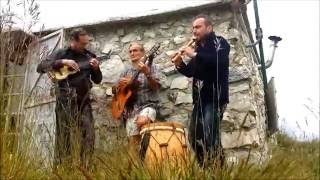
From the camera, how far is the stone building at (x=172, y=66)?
5152mm

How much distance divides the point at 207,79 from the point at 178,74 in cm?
150

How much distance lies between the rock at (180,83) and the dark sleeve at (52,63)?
129cm

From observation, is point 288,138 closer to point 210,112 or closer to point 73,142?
point 210,112

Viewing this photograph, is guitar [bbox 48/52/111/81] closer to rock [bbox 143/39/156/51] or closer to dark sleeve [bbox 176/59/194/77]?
dark sleeve [bbox 176/59/194/77]

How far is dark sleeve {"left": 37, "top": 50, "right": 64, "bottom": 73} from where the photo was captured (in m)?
4.39

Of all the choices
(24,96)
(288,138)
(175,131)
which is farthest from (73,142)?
(288,138)

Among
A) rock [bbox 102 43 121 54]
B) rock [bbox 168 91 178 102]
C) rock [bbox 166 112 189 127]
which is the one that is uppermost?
rock [bbox 102 43 121 54]

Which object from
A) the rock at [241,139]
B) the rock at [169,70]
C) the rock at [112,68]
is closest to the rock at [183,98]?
the rock at [169,70]

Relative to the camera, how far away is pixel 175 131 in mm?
3895

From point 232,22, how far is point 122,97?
157 cm

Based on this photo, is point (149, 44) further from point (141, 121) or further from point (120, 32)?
point (141, 121)

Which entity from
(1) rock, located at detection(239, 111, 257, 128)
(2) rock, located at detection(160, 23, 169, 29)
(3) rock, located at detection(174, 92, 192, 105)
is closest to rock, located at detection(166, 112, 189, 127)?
(3) rock, located at detection(174, 92, 192, 105)

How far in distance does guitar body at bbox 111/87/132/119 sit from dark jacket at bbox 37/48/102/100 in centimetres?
27

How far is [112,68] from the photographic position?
19.3 ft
